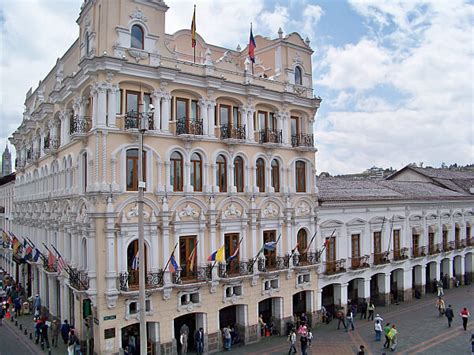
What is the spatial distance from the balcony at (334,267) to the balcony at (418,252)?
9805 mm

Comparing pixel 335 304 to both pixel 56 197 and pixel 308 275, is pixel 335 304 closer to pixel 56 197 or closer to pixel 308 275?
pixel 308 275

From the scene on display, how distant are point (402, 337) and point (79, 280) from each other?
20.9 m

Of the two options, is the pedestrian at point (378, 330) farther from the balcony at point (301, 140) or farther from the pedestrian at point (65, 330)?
the pedestrian at point (65, 330)

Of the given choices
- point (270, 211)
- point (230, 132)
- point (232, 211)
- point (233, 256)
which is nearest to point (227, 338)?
point (233, 256)

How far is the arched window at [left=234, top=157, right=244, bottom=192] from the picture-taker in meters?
29.0

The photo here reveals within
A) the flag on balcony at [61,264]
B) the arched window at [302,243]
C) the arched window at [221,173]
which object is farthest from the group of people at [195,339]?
the arched window at [302,243]

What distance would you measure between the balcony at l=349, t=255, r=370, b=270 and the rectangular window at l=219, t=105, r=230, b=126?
15.1 meters

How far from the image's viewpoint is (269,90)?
100 ft

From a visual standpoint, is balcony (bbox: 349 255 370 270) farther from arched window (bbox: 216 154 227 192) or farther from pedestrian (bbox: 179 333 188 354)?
pedestrian (bbox: 179 333 188 354)

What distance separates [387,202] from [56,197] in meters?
26.4

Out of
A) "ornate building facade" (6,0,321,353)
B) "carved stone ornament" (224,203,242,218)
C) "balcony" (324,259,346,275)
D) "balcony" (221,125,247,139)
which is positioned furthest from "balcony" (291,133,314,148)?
"balcony" (324,259,346,275)

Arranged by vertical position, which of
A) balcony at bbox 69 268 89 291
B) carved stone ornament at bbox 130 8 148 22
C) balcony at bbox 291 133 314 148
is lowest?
balcony at bbox 69 268 89 291

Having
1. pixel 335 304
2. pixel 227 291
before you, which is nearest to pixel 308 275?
pixel 335 304

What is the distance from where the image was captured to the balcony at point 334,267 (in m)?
33.3
